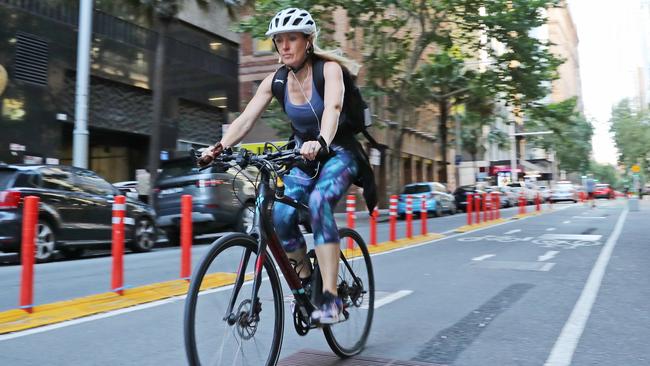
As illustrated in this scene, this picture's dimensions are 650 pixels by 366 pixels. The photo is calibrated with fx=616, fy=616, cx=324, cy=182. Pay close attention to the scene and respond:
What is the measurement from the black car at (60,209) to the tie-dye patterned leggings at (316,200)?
23.1 ft

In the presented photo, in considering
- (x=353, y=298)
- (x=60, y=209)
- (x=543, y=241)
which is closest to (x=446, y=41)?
(x=543, y=241)

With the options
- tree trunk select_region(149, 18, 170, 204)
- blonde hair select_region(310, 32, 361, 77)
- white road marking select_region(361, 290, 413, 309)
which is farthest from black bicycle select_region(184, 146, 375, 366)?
tree trunk select_region(149, 18, 170, 204)

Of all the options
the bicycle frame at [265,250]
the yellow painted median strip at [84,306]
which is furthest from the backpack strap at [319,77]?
the yellow painted median strip at [84,306]

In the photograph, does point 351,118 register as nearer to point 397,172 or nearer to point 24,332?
point 24,332

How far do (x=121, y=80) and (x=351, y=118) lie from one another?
760 inches

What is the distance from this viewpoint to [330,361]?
3.96 meters

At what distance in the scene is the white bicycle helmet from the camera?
340cm

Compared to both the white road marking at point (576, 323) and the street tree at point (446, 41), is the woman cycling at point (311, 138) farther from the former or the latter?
the street tree at point (446, 41)

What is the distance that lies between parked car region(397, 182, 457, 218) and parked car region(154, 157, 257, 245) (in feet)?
46.0

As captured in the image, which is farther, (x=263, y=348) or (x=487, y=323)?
(x=487, y=323)

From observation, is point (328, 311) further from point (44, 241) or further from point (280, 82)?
point (44, 241)

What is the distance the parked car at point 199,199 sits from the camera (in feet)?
41.7

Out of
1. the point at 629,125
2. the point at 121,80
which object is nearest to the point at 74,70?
the point at 121,80

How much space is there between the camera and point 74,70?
19.4 meters
